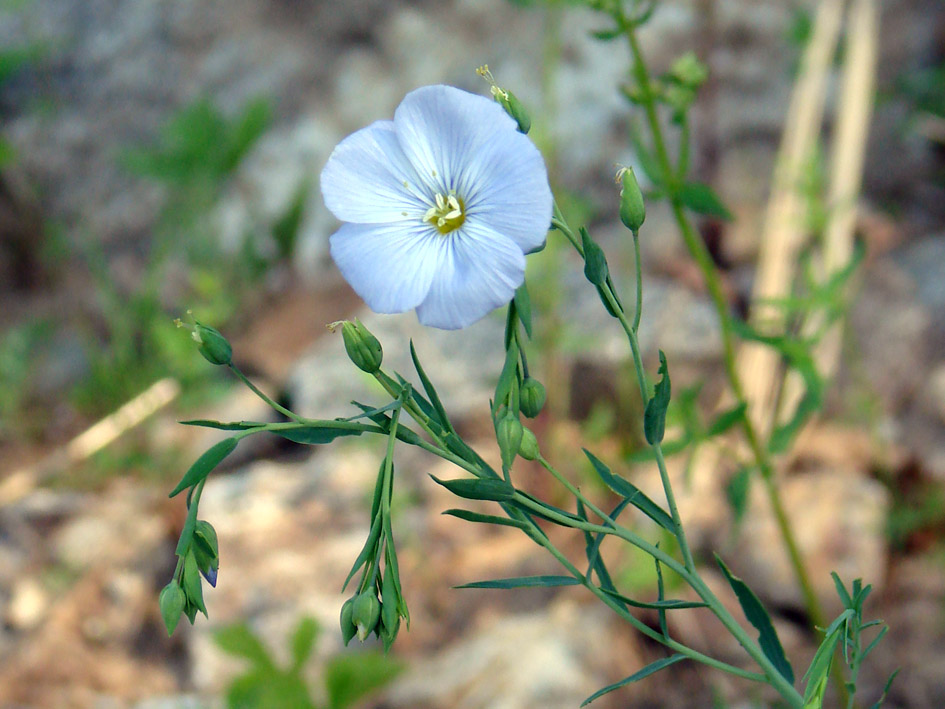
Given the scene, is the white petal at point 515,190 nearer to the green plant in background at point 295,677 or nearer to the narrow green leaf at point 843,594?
the narrow green leaf at point 843,594

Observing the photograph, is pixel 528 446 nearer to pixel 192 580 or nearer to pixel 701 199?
pixel 192 580

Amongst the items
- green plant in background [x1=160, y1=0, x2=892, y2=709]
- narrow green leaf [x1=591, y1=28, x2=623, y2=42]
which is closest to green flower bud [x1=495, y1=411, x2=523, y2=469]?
green plant in background [x1=160, y1=0, x2=892, y2=709]

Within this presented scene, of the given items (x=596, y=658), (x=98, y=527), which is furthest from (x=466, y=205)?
(x=98, y=527)

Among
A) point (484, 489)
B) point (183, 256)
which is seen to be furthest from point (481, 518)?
point (183, 256)

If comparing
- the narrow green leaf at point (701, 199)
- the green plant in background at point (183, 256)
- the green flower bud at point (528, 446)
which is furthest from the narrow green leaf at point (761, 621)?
the green plant in background at point (183, 256)

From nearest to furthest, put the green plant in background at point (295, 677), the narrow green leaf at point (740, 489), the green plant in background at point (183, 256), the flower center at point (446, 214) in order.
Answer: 1. the flower center at point (446, 214)
2. the narrow green leaf at point (740, 489)
3. the green plant in background at point (295, 677)
4. the green plant in background at point (183, 256)

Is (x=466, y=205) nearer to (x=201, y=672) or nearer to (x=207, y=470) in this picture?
(x=207, y=470)
